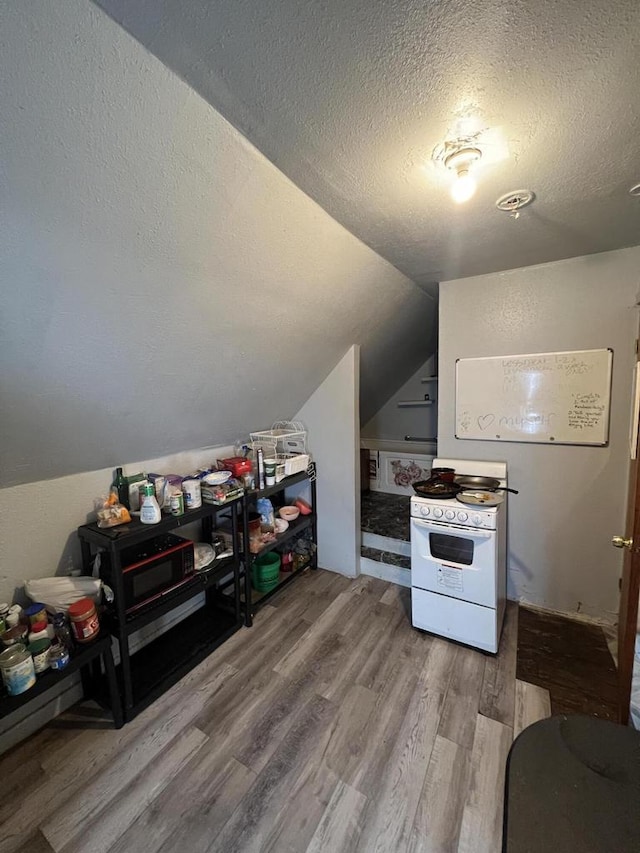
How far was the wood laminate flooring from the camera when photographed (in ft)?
3.73

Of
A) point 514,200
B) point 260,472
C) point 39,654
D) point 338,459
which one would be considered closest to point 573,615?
point 338,459

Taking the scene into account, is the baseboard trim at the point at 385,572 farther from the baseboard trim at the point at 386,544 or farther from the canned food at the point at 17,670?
the canned food at the point at 17,670

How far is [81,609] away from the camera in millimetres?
1401

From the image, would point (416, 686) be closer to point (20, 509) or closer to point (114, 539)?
point (114, 539)

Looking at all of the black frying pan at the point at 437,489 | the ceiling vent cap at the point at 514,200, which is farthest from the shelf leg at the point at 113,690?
the ceiling vent cap at the point at 514,200

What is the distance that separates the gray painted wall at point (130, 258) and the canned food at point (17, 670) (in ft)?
2.16

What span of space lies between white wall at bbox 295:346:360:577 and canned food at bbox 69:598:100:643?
65.8 inches

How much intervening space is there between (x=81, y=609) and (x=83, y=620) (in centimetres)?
4

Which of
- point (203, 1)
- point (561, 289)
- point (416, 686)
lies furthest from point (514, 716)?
point (203, 1)

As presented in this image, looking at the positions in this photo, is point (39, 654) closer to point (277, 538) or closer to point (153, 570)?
point (153, 570)

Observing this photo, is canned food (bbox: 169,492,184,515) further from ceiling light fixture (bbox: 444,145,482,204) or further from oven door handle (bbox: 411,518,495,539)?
ceiling light fixture (bbox: 444,145,482,204)

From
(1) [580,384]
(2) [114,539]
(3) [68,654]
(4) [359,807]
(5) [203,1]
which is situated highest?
(5) [203,1]

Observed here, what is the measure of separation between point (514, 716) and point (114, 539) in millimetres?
1973

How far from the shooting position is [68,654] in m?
1.33
